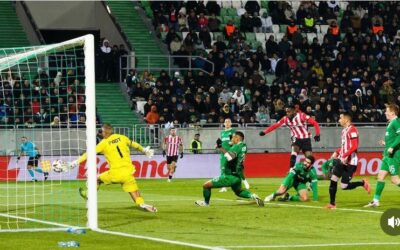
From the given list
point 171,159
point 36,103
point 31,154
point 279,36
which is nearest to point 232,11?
point 279,36

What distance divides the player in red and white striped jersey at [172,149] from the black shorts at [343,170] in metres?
14.9

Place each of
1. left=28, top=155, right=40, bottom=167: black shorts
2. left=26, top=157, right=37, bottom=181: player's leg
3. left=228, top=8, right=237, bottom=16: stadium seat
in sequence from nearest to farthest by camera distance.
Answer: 1. left=26, top=157, right=37, bottom=181: player's leg
2. left=28, top=155, right=40, bottom=167: black shorts
3. left=228, top=8, right=237, bottom=16: stadium seat

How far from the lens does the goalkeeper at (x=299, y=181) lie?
24516 mm

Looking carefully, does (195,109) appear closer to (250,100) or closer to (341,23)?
(250,100)

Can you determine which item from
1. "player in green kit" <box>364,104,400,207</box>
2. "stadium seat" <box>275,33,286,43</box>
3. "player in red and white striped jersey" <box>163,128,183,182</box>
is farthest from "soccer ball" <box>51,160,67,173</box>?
"stadium seat" <box>275,33,286,43</box>

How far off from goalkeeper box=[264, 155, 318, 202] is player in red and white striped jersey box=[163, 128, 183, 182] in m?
12.7

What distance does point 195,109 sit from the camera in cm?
4312

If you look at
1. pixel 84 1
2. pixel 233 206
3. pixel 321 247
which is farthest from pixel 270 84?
pixel 321 247

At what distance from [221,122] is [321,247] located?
2726cm

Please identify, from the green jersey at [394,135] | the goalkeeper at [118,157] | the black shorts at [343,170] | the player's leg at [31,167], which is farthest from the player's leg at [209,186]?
the player's leg at [31,167]

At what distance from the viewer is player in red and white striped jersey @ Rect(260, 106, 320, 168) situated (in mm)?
28688

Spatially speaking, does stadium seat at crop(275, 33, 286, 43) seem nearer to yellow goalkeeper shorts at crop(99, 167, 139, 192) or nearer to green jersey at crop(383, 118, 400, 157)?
green jersey at crop(383, 118, 400, 157)

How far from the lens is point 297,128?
29062 millimetres

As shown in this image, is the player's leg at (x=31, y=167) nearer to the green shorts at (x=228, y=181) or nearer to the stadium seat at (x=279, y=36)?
the green shorts at (x=228, y=181)
